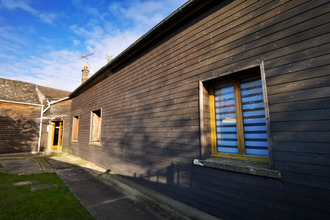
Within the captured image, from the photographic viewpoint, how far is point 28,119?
1200 centimetres

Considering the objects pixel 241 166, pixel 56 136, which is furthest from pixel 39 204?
pixel 56 136

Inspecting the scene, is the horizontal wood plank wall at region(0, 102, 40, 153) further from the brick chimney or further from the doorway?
the brick chimney

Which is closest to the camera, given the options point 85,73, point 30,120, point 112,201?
point 112,201

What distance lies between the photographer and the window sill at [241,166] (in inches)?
85.7

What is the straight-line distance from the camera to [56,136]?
12.7 m

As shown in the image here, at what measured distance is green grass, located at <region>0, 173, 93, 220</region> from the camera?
3006 millimetres

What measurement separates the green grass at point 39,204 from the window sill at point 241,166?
249cm

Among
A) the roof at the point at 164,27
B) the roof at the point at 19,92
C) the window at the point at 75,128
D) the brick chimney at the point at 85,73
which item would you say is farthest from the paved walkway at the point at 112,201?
the roof at the point at 19,92

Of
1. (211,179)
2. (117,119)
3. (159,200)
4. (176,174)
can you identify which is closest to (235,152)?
(211,179)

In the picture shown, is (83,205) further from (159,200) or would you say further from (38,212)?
(159,200)

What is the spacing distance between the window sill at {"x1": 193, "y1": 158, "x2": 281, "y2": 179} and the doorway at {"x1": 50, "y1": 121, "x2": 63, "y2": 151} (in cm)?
1316

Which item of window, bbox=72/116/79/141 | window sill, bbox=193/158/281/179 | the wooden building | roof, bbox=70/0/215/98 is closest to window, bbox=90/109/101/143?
roof, bbox=70/0/215/98

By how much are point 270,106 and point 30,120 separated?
50.8ft

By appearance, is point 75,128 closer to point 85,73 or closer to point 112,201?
point 85,73
